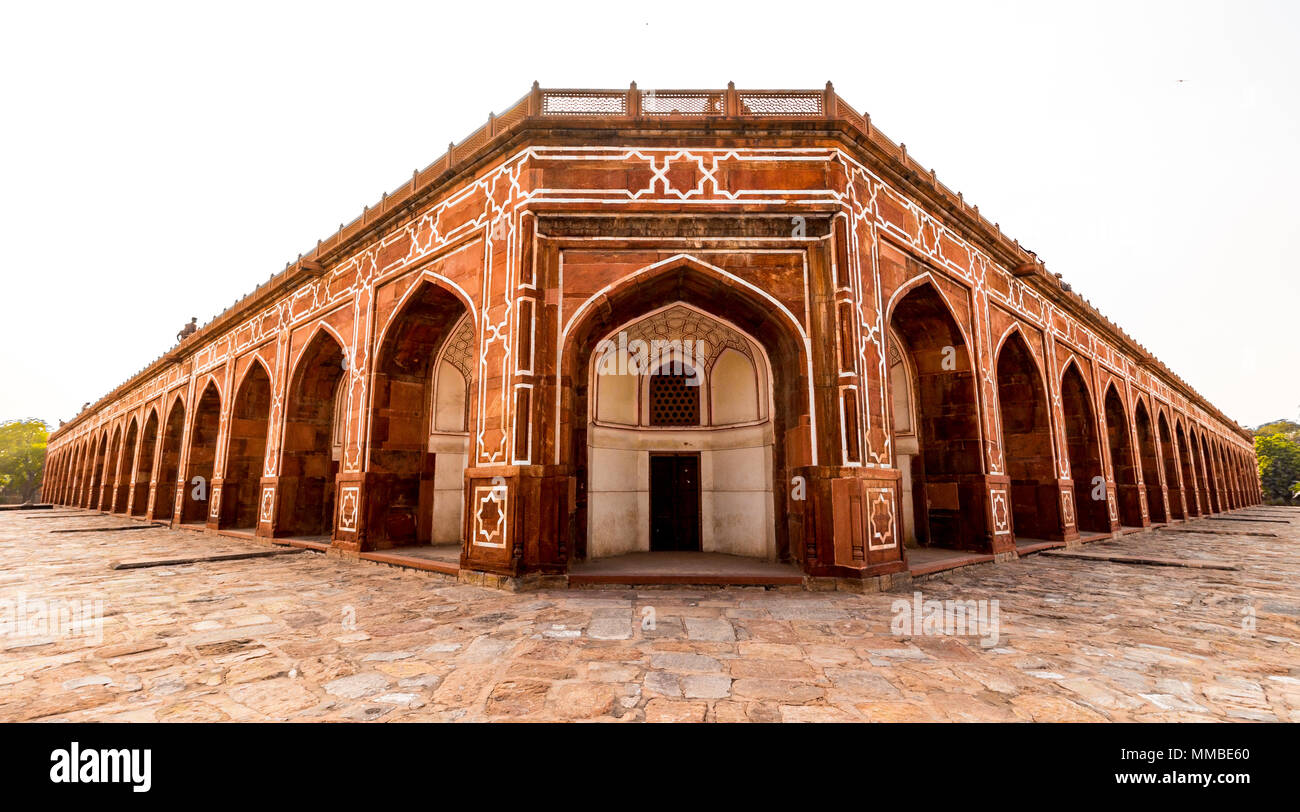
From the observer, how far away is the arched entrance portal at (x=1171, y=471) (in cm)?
1919

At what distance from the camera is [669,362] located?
32.7 ft

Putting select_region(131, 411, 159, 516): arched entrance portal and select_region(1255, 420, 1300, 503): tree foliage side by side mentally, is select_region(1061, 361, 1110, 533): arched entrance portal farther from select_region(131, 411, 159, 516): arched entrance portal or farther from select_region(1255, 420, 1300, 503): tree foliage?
select_region(1255, 420, 1300, 503): tree foliage

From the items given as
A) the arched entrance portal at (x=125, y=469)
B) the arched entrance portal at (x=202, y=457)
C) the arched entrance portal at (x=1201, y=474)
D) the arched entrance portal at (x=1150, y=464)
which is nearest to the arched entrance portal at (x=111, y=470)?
the arched entrance portal at (x=125, y=469)

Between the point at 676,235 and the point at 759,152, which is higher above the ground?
the point at 759,152

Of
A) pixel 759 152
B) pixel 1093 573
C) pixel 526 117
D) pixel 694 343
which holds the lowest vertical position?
pixel 1093 573

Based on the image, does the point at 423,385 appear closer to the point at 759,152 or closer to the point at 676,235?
the point at 676,235

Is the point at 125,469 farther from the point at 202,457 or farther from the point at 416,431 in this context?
the point at 416,431

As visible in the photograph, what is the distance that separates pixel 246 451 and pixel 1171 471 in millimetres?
30648

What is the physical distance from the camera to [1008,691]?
297 cm

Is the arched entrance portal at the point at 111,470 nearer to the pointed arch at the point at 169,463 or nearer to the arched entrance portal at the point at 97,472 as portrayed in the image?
the arched entrance portal at the point at 97,472

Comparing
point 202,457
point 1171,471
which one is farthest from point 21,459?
point 1171,471

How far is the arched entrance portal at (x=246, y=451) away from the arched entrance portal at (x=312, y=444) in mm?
3135
